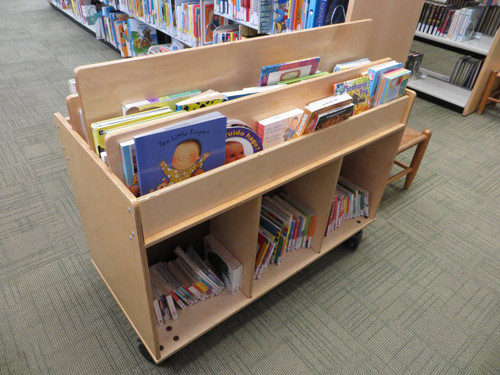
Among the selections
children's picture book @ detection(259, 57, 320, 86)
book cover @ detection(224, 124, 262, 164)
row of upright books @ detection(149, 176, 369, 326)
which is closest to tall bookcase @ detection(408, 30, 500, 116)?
row of upright books @ detection(149, 176, 369, 326)

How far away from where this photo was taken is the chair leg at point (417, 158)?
2313mm

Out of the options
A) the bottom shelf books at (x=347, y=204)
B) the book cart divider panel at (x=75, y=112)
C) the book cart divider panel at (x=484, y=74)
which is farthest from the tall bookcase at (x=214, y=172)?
the book cart divider panel at (x=484, y=74)

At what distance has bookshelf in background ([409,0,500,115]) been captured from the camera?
3.21 metres

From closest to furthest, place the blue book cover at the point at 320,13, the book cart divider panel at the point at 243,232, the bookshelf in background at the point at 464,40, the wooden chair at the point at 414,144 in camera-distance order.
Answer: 1. the book cart divider panel at the point at 243,232
2. the blue book cover at the point at 320,13
3. the wooden chair at the point at 414,144
4. the bookshelf in background at the point at 464,40

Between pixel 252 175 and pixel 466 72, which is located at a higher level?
pixel 252 175

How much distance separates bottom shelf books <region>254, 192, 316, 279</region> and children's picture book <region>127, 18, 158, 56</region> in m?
2.86

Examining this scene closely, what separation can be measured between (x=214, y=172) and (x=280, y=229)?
64 cm

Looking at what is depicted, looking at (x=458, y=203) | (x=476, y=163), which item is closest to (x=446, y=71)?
(x=476, y=163)

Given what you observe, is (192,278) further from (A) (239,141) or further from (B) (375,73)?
(B) (375,73)

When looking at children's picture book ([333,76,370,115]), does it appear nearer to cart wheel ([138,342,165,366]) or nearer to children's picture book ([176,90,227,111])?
children's picture book ([176,90,227,111])

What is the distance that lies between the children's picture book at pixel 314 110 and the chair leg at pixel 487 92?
2.65 metres

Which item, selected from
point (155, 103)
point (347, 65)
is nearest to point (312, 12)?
point (347, 65)

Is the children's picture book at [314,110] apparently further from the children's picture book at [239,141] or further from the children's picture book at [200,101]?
the children's picture book at [200,101]

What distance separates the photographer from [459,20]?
3234 mm
